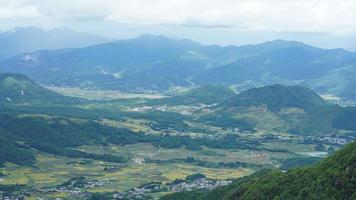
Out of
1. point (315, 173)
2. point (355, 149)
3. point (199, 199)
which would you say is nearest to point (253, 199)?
point (315, 173)

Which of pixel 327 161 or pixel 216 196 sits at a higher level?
pixel 327 161

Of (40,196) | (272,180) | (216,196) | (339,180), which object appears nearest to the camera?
(339,180)

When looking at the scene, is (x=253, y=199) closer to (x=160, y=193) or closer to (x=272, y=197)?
(x=272, y=197)

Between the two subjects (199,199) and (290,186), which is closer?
(290,186)

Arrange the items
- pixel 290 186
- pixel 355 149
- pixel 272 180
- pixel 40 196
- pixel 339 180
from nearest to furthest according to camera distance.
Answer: pixel 339 180 < pixel 355 149 < pixel 290 186 < pixel 272 180 < pixel 40 196

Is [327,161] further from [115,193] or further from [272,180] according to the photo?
[115,193]

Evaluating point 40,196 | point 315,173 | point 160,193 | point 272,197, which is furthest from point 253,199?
point 40,196
